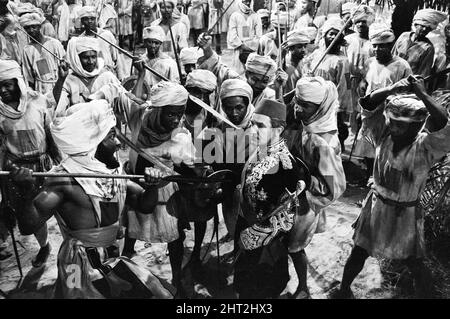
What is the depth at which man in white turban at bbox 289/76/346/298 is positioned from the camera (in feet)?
10.8

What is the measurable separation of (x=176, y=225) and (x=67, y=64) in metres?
2.57

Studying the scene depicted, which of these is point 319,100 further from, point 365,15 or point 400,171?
point 365,15

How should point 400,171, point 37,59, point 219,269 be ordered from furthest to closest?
1. point 37,59
2. point 219,269
3. point 400,171

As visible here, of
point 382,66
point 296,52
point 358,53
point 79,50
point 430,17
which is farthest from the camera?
point 358,53

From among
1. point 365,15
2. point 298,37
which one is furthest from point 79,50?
point 365,15

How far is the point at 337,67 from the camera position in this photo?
6.16m

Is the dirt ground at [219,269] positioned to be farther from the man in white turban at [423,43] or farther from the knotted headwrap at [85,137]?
the man in white turban at [423,43]

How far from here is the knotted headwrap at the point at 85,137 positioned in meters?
2.70

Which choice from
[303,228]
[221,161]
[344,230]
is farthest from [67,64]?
[344,230]

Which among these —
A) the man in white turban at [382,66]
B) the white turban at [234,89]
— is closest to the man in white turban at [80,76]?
the white turban at [234,89]

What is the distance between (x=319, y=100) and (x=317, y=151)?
393mm

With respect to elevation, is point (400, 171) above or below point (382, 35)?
below

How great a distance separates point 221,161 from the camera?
3.71 m
